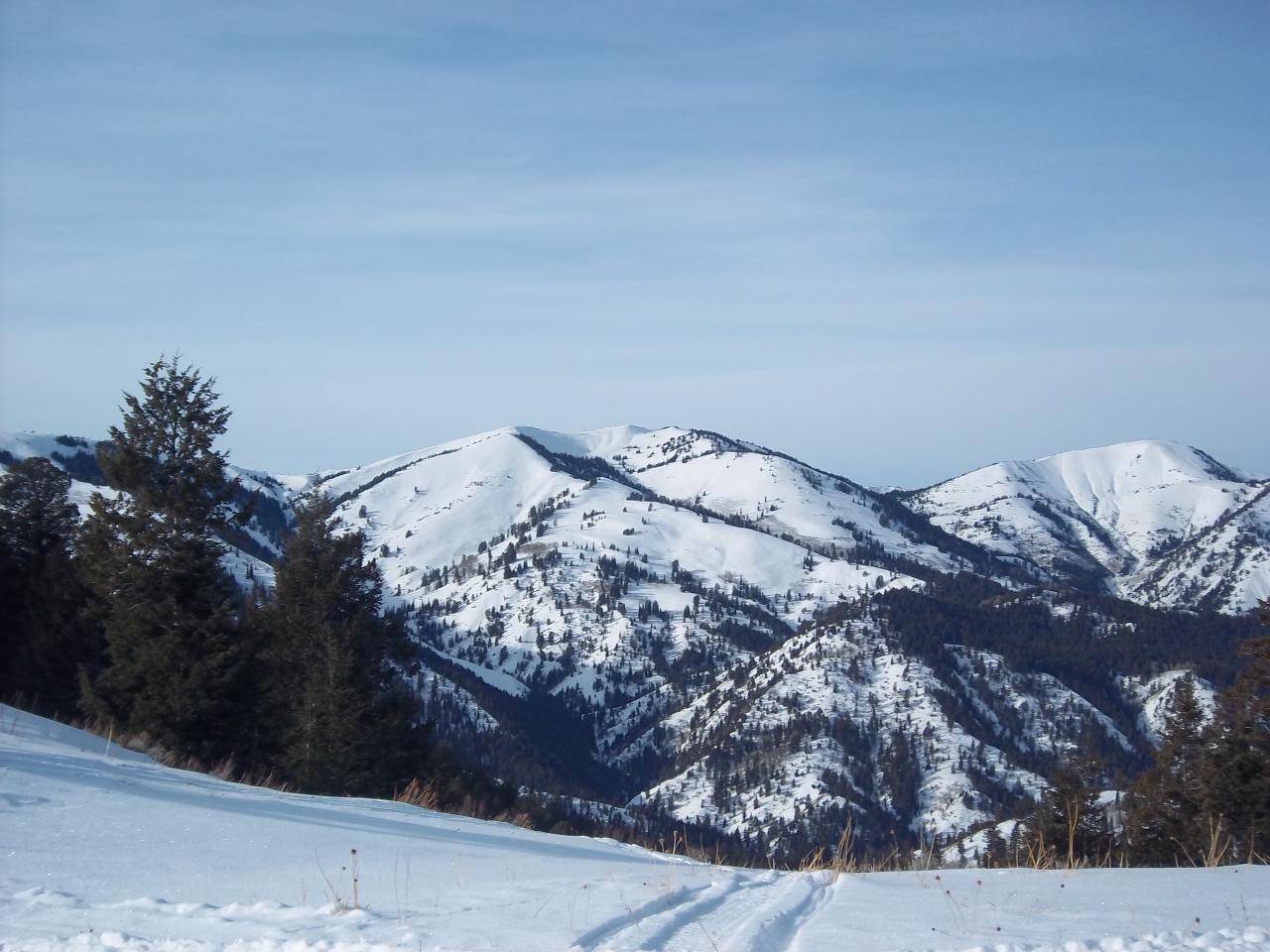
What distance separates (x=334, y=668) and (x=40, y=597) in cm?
1197

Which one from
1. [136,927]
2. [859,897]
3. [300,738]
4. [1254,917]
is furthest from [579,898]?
[300,738]

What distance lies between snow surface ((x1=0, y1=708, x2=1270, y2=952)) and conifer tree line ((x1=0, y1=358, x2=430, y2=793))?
12696 mm

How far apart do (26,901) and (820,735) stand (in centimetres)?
17157

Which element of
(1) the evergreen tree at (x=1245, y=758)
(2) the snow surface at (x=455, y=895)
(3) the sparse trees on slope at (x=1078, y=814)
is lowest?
(3) the sparse trees on slope at (x=1078, y=814)

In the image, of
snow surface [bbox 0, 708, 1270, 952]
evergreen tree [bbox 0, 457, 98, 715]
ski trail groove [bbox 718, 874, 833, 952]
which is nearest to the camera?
snow surface [bbox 0, 708, 1270, 952]

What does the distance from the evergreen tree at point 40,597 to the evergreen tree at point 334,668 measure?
5.62 metres

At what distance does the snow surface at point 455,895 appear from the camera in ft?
20.5

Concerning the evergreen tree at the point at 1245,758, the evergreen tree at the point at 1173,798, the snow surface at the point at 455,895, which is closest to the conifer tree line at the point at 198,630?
the snow surface at the point at 455,895

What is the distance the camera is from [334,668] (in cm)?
2769

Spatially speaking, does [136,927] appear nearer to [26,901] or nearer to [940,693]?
[26,901]

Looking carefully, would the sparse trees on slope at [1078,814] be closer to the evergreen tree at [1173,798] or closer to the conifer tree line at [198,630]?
the evergreen tree at [1173,798]

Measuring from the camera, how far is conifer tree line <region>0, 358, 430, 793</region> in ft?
77.1

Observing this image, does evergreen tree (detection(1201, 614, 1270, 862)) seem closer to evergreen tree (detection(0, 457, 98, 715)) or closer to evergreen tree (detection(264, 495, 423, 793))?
evergreen tree (detection(264, 495, 423, 793))

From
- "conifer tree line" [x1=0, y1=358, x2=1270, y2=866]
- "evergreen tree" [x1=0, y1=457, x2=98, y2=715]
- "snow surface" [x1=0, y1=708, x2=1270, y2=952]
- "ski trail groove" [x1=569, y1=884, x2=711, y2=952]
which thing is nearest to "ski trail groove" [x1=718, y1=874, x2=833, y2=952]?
"snow surface" [x1=0, y1=708, x2=1270, y2=952]
